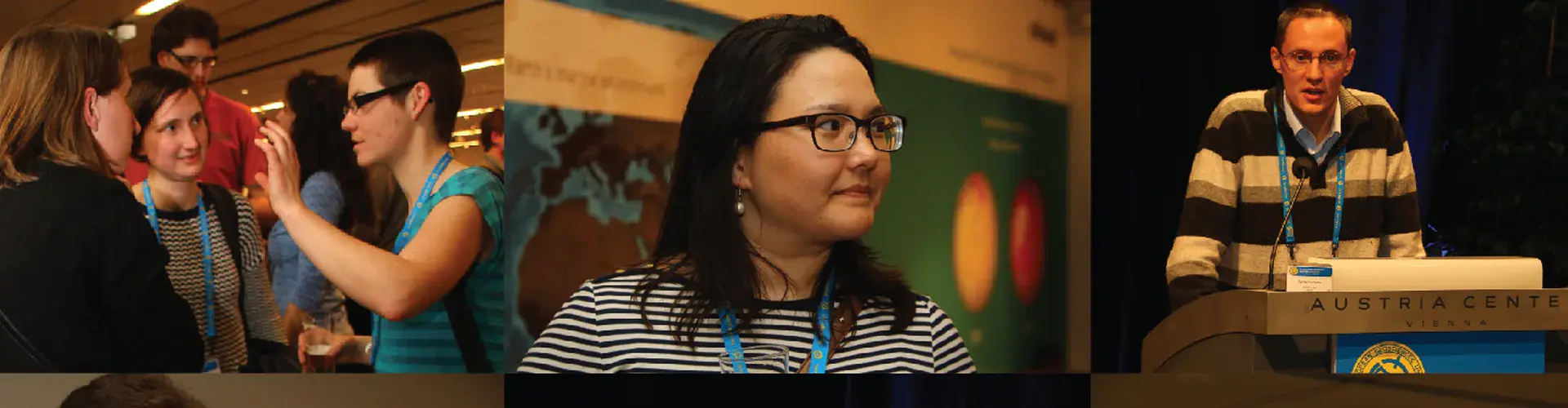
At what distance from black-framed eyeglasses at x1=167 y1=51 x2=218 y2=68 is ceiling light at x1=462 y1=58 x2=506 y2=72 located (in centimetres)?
75

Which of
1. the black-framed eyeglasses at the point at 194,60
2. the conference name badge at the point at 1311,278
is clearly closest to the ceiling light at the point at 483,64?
the black-framed eyeglasses at the point at 194,60

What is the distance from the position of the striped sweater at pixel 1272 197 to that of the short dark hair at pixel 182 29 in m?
2.79

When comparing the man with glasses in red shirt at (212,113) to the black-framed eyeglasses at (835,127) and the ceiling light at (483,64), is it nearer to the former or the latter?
the ceiling light at (483,64)

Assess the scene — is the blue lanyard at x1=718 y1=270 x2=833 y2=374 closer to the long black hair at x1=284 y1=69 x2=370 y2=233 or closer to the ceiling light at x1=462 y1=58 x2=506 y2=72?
the ceiling light at x1=462 y1=58 x2=506 y2=72

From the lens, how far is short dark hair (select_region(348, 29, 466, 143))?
3.04 metres

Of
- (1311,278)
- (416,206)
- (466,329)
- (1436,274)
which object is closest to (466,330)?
(466,329)

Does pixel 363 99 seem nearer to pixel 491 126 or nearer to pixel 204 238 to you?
pixel 491 126

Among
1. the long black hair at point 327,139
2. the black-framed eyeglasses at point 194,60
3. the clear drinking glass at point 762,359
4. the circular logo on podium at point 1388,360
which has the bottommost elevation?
the clear drinking glass at point 762,359

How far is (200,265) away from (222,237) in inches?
4.1

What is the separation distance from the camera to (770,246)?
117 inches

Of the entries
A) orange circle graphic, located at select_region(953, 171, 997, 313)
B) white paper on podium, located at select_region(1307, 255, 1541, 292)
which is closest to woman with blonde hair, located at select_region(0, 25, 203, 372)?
orange circle graphic, located at select_region(953, 171, 997, 313)

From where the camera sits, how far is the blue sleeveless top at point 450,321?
3.03 meters

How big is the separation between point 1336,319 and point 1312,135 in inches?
38.2

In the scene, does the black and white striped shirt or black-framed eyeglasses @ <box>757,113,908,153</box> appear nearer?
black-framed eyeglasses @ <box>757,113,908,153</box>
